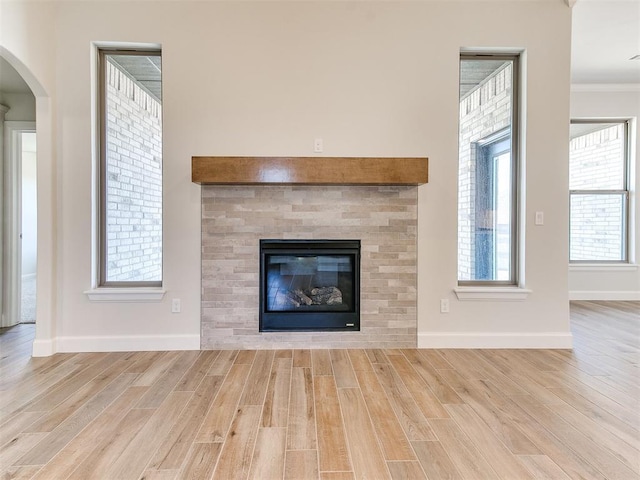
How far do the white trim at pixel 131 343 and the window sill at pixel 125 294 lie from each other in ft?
1.05

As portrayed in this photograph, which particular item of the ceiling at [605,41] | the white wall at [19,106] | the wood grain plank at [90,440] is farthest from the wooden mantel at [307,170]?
the white wall at [19,106]

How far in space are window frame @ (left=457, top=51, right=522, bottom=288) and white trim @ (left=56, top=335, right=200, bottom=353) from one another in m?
2.47

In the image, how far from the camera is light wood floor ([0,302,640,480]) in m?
1.53

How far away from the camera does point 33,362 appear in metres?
2.71

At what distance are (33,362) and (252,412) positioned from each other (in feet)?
6.59

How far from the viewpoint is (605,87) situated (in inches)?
187

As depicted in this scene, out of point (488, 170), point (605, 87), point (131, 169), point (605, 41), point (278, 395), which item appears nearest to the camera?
point (278, 395)

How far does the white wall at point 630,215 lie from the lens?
479 centimetres

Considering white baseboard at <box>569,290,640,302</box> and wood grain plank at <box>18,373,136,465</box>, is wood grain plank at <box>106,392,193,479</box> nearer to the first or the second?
wood grain plank at <box>18,373,136,465</box>

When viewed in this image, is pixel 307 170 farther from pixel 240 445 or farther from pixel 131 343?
pixel 131 343

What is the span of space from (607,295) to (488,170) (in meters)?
3.32

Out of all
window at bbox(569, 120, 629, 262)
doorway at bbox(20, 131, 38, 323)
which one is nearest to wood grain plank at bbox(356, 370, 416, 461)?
window at bbox(569, 120, 629, 262)

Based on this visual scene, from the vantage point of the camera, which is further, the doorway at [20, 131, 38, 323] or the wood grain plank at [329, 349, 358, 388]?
the doorway at [20, 131, 38, 323]

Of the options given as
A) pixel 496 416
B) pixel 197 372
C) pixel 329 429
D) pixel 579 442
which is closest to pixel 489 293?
pixel 496 416
